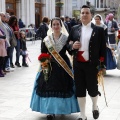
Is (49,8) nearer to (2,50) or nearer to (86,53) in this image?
(2,50)

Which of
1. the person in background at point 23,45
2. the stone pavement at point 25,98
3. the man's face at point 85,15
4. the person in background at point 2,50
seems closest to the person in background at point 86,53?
the man's face at point 85,15

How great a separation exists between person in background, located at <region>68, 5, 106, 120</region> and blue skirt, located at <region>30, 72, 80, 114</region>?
0.21 metres

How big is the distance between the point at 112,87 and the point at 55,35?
299 cm

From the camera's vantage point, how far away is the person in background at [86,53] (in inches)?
181

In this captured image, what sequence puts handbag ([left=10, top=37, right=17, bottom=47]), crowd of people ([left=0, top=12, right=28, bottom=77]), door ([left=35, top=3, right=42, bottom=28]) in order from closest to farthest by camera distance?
crowd of people ([left=0, top=12, right=28, bottom=77]) → handbag ([left=10, top=37, right=17, bottom=47]) → door ([left=35, top=3, right=42, bottom=28])

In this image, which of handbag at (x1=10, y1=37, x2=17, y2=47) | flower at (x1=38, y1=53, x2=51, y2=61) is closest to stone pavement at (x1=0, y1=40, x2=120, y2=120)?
handbag at (x1=10, y1=37, x2=17, y2=47)

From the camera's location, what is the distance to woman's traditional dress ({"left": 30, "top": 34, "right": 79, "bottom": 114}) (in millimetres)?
4867

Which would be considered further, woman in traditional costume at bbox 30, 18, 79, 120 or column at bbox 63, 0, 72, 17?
column at bbox 63, 0, 72, 17

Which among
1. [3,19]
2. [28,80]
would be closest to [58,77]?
[28,80]

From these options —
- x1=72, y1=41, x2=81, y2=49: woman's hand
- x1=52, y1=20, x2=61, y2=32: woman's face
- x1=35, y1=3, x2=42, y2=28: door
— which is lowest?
x1=72, y1=41, x2=81, y2=49: woman's hand

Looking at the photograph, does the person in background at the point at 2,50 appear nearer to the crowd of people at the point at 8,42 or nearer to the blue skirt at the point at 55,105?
the crowd of people at the point at 8,42

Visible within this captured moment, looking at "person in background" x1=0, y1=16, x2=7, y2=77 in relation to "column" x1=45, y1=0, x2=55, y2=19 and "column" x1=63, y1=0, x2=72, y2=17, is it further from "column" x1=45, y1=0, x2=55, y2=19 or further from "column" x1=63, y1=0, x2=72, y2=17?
"column" x1=63, y1=0, x2=72, y2=17

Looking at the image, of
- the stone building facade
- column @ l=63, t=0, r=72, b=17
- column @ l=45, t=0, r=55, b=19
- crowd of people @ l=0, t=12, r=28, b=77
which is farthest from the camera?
column @ l=63, t=0, r=72, b=17

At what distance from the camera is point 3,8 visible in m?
21.9
